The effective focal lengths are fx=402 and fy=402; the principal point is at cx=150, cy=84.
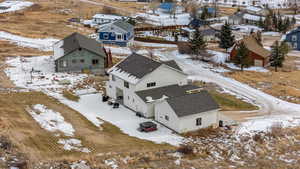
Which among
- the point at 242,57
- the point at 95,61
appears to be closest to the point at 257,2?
the point at 242,57

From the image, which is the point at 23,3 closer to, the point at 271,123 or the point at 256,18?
the point at 256,18

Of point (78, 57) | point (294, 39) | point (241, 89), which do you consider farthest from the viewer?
point (294, 39)

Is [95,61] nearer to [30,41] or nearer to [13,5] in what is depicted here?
[30,41]

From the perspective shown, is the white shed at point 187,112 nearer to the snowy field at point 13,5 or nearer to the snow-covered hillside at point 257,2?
the snowy field at point 13,5

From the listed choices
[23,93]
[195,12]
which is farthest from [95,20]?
[23,93]

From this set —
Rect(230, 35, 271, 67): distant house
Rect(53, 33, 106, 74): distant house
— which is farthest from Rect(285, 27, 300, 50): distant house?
Rect(53, 33, 106, 74): distant house

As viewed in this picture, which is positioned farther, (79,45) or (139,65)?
(79,45)
